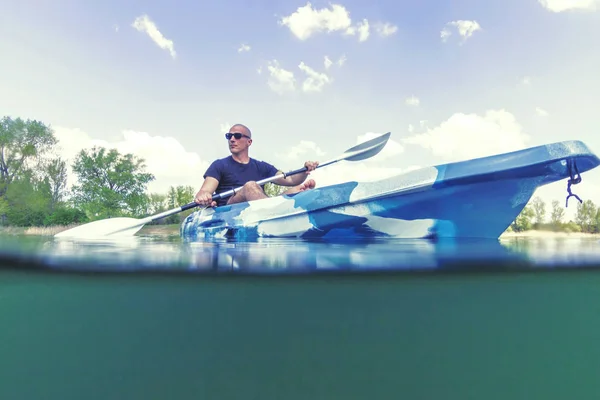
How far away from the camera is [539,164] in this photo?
3.71 meters

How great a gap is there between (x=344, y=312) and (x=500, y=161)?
2769mm

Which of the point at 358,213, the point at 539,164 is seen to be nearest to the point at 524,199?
the point at 539,164

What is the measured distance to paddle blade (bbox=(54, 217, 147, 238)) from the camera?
5012 millimetres

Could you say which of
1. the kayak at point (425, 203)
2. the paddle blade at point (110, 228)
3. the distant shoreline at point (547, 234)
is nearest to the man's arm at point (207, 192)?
the kayak at point (425, 203)

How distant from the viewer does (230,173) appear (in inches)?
214

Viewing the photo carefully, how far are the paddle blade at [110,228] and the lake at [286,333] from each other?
3.11 meters

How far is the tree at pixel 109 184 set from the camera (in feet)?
26.7

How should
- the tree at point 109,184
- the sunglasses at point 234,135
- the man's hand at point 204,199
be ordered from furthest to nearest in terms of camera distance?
the tree at point 109,184
the sunglasses at point 234,135
the man's hand at point 204,199

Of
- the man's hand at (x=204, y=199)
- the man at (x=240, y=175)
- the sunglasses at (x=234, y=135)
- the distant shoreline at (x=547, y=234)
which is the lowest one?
the distant shoreline at (x=547, y=234)

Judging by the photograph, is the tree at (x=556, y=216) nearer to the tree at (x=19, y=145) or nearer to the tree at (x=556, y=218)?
the tree at (x=556, y=218)

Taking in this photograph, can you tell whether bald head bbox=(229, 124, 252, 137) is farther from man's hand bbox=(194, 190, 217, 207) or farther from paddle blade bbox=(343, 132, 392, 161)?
paddle blade bbox=(343, 132, 392, 161)

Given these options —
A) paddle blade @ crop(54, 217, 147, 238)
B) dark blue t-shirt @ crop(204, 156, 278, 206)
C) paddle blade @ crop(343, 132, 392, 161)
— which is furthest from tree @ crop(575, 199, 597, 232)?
paddle blade @ crop(54, 217, 147, 238)

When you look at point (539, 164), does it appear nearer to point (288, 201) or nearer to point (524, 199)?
point (524, 199)

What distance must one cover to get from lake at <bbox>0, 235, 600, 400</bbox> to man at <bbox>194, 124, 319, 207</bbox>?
9.82 ft
